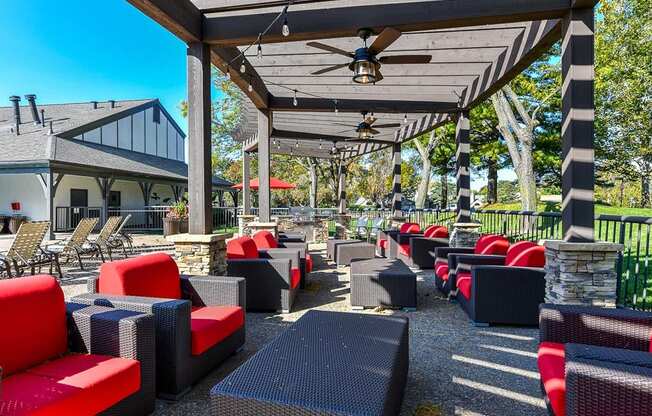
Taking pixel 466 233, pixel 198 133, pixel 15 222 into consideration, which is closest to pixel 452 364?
pixel 198 133

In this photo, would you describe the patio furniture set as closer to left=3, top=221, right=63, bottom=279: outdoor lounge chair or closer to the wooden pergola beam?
left=3, top=221, right=63, bottom=279: outdoor lounge chair

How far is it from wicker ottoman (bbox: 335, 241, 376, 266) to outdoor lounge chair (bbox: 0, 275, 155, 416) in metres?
4.88

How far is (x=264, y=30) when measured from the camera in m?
4.17

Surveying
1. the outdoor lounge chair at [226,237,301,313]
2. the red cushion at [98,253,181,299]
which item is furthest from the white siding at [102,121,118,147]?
the red cushion at [98,253,181,299]

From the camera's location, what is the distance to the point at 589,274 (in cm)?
357

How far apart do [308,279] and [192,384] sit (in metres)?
3.75

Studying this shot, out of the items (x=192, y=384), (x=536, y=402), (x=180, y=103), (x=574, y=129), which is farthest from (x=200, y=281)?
(x=180, y=103)

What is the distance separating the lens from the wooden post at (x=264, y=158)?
753 cm

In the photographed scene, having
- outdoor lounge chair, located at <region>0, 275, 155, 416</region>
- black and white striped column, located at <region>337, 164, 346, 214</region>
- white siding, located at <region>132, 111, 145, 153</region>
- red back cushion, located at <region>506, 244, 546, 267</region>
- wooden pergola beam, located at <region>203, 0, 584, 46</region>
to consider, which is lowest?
outdoor lounge chair, located at <region>0, 275, 155, 416</region>

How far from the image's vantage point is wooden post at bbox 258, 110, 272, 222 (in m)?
7.53

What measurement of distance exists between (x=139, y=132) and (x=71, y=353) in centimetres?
1873

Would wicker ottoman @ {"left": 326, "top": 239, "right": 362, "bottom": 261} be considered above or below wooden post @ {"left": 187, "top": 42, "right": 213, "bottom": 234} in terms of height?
below

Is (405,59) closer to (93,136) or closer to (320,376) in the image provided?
(320,376)

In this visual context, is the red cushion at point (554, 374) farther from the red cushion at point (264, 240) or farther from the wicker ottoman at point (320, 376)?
the red cushion at point (264, 240)
